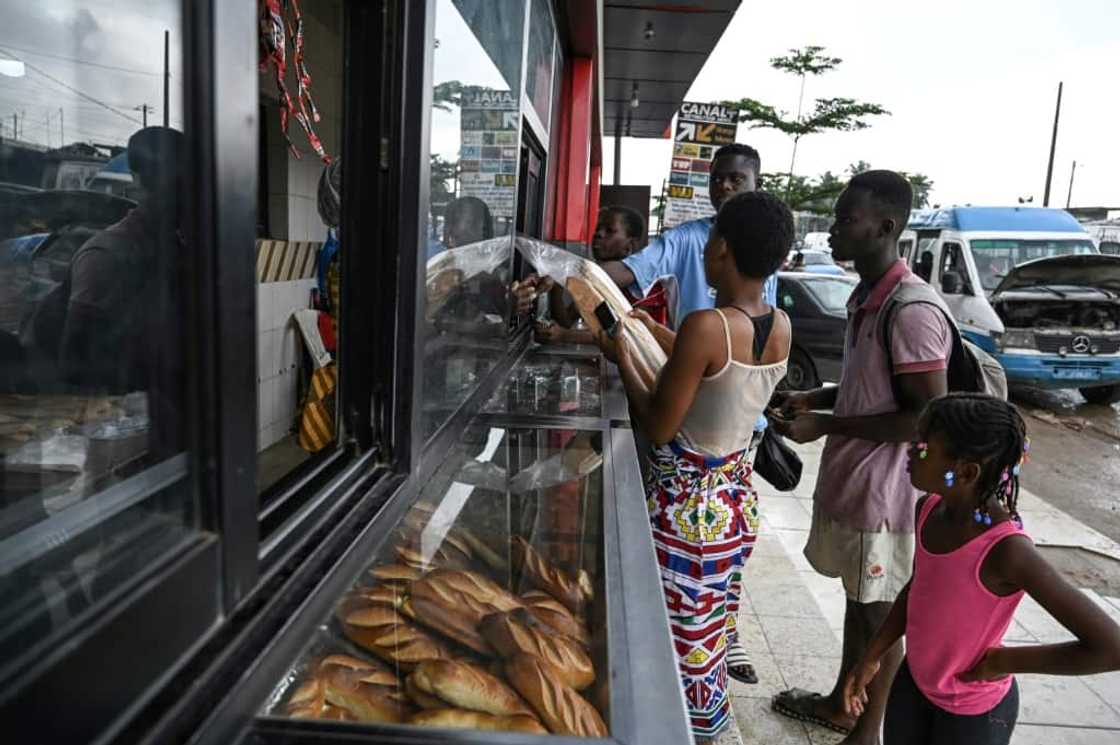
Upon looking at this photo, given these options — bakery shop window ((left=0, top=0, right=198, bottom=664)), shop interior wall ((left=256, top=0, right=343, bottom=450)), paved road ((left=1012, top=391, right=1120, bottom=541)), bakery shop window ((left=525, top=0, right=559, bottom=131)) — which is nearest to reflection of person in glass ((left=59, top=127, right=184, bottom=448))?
bakery shop window ((left=0, top=0, right=198, bottom=664))

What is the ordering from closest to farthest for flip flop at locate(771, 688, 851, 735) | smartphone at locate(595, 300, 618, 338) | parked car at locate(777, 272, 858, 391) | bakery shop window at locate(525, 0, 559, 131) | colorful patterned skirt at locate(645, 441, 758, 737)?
colorful patterned skirt at locate(645, 441, 758, 737)
smartphone at locate(595, 300, 618, 338)
flip flop at locate(771, 688, 851, 735)
bakery shop window at locate(525, 0, 559, 131)
parked car at locate(777, 272, 858, 391)

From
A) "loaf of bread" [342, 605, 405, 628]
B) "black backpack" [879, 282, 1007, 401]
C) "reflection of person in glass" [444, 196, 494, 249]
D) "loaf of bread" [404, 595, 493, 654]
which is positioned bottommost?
"loaf of bread" [404, 595, 493, 654]

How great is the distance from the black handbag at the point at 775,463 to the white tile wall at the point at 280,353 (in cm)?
285

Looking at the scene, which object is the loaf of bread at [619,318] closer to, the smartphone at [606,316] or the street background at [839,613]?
the smartphone at [606,316]

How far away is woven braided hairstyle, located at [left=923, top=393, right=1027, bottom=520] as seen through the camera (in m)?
1.83

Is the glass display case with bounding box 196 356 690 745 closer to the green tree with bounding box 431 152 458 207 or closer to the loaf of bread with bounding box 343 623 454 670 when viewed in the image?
the loaf of bread with bounding box 343 623 454 670

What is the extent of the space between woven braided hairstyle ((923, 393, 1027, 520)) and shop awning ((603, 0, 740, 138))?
5216 millimetres

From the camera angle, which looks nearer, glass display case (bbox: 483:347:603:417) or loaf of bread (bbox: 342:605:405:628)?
loaf of bread (bbox: 342:605:405:628)

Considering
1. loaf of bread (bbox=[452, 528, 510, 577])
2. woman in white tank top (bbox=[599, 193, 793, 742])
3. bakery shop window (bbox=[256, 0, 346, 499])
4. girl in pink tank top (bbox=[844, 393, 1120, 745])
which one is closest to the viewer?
loaf of bread (bbox=[452, 528, 510, 577])

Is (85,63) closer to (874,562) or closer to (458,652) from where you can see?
(458,652)

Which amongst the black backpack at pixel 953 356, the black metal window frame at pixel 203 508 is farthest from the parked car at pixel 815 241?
the black metal window frame at pixel 203 508

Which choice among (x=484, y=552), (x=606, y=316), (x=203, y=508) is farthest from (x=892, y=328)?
(x=203, y=508)

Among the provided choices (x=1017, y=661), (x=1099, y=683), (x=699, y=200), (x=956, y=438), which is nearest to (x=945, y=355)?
(x=956, y=438)

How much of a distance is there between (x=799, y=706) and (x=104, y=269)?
9.08ft
